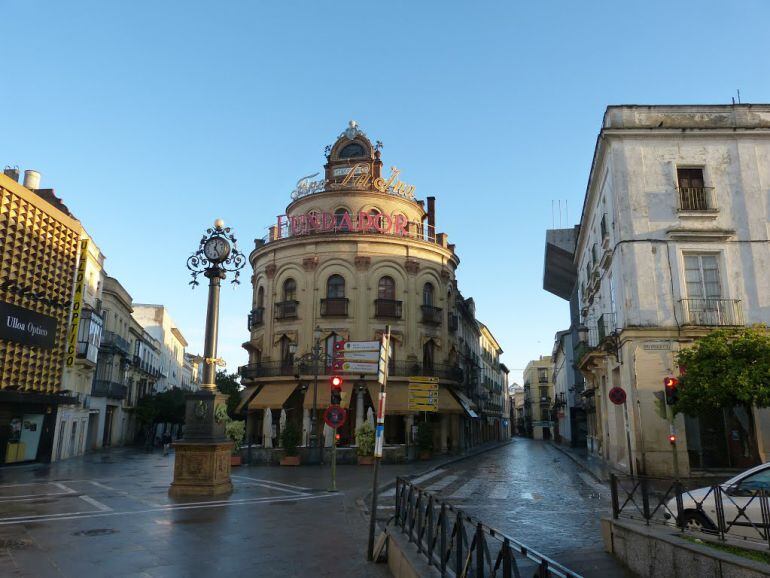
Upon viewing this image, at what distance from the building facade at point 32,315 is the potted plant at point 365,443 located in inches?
A: 623

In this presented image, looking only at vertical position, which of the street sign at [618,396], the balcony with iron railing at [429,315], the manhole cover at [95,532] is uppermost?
the balcony with iron railing at [429,315]

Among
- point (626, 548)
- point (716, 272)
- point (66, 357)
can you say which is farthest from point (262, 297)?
point (626, 548)

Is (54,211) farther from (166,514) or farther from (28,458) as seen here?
(166,514)

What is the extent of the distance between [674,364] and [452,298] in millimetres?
22216

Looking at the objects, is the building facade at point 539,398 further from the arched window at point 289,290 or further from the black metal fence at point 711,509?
the black metal fence at point 711,509

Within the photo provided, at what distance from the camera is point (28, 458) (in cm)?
2944

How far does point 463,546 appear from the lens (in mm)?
6656

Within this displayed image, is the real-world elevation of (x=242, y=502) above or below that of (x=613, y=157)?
below

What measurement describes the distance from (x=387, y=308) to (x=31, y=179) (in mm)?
22715

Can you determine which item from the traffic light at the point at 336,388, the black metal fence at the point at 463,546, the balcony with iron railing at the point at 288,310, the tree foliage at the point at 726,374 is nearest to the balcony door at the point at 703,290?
the tree foliage at the point at 726,374

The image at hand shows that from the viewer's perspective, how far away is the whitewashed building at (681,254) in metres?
19.8

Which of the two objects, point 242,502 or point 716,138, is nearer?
point 242,502

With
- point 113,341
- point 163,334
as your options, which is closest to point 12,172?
point 113,341

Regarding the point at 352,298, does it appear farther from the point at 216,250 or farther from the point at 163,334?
the point at 163,334
